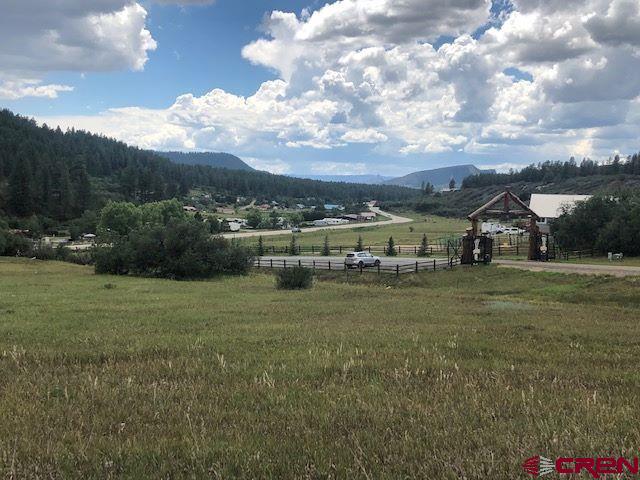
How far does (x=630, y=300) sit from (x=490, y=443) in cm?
2747

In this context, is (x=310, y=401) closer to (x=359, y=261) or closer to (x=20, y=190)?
(x=359, y=261)

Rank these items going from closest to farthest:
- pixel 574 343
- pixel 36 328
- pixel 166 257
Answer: pixel 574 343
pixel 36 328
pixel 166 257

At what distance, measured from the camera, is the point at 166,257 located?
43.0 meters

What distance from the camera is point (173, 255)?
141ft

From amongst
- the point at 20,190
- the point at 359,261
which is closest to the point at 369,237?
the point at 359,261

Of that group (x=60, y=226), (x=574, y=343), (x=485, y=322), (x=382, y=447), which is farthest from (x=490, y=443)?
(x=60, y=226)

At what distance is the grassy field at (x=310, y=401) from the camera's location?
13.6 ft

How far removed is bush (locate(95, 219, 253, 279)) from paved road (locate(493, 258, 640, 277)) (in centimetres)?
2284

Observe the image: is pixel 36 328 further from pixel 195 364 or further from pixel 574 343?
pixel 574 343
